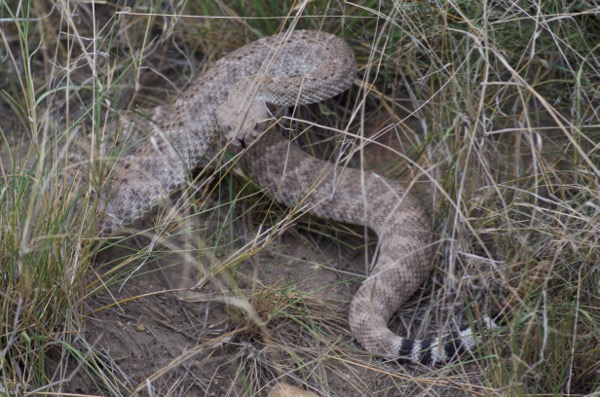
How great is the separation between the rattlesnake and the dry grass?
0.42 ft

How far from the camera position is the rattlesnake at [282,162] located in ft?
12.7

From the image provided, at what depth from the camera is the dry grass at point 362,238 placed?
3.04m

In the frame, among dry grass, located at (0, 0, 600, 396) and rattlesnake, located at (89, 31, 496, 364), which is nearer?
dry grass, located at (0, 0, 600, 396)

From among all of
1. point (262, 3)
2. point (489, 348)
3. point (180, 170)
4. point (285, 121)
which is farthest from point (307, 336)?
point (262, 3)

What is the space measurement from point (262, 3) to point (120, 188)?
4.54 ft

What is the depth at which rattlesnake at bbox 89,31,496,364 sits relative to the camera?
12.7ft

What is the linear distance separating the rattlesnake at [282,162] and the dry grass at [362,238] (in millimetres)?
127

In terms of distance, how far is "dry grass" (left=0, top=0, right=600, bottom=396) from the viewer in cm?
304

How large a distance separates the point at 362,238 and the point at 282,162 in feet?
2.01

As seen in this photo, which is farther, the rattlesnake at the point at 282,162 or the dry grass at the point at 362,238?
the rattlesnake at the point at 282,162

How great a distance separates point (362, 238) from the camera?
4328 mm

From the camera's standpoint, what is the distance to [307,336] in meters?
3.62

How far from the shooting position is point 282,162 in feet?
14.0

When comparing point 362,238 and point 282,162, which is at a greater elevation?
point 282,162
